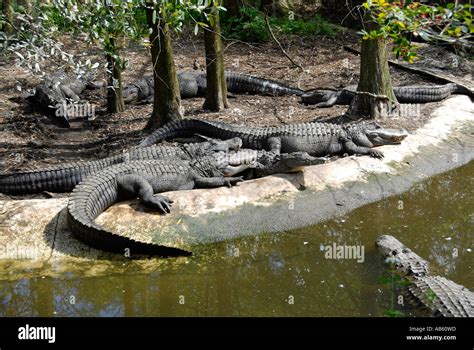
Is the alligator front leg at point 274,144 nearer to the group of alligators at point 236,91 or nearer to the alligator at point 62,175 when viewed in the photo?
the alligator at point 62,175

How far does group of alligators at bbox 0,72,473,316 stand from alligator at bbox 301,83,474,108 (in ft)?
6.23

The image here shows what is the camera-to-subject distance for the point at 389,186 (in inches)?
275

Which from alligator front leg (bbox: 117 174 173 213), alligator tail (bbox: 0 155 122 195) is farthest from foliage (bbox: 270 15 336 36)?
alligator front leg (bbox: 117 174 173 213)

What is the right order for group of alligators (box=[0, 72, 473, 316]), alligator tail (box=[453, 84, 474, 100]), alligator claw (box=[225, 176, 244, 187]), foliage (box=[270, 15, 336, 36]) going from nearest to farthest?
group of alligators (box=[0, 72, 473, 316]) < alligator claw (box=[225, 176, 244, 187]) < alligator tail (box=[453, 84, 474, 100]) < foliage (box=[270, 15, 336, 36])

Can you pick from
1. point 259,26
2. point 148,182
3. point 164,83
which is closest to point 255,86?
point 164,83

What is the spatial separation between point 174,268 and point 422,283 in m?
2.14

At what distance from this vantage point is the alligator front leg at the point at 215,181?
6766 mm

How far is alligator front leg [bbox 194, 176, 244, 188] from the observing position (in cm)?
677

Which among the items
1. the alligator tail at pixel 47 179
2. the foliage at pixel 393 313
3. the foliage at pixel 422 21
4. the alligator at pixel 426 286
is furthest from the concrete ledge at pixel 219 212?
the foliage at pixel 422 21

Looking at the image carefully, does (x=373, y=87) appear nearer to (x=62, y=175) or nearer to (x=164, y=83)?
(x=164, y=83)

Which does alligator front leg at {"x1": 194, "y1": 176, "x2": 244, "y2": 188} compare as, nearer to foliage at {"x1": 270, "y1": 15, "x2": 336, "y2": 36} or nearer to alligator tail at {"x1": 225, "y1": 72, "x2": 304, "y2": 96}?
alligator tail at {"x1": 225, "y1": 72, "x2": 304, "y2": 96}

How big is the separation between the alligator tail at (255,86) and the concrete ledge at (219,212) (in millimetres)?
3490

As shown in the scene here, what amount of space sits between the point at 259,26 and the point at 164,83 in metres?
6.03
